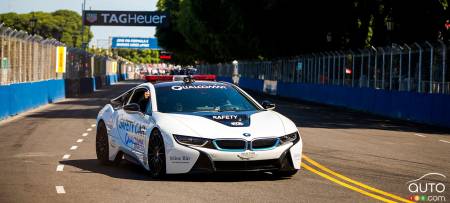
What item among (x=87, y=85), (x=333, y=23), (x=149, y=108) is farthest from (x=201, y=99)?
(x=87, y=85)

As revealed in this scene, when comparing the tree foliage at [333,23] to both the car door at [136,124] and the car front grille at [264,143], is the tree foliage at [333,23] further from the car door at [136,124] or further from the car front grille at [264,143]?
the car front grille at [264,143]

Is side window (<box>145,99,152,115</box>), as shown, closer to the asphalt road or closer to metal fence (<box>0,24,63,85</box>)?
the asphalt road

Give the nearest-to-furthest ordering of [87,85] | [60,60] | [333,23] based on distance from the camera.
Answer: [60,60]
[333,23]
[87,85]

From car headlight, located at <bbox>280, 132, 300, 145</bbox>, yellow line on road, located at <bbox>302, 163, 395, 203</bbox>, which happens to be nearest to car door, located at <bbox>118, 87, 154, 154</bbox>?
car headlight, located at <bbox>280, 132, 300, 145</bbox>

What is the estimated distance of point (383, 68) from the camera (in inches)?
1476

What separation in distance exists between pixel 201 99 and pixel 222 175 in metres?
1.12

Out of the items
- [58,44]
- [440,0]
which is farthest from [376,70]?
[58,44]

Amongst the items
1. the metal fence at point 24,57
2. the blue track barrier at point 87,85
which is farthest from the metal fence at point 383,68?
the metal fence at point 24,57

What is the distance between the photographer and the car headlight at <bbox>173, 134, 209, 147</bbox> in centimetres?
1140

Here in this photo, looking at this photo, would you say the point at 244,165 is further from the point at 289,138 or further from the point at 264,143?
the point at 289,138

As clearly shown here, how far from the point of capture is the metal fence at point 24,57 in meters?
29.4

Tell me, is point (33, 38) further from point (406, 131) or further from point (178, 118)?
point (178, 118)

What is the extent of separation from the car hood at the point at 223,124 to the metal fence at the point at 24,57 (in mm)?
17489

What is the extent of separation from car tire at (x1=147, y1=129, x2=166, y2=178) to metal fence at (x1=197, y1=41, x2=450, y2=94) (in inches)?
756
